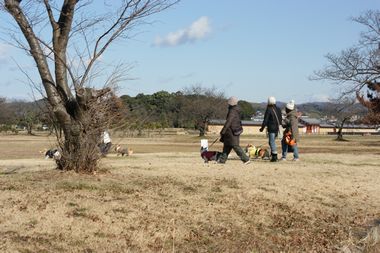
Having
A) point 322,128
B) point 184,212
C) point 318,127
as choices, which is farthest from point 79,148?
point 322,128

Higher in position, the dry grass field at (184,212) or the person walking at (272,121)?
the person walking at (272,121)

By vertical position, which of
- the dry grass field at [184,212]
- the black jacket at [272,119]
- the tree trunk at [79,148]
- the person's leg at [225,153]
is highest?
the black jacket at [272,119]

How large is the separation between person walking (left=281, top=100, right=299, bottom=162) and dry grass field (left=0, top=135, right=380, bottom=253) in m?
3.42

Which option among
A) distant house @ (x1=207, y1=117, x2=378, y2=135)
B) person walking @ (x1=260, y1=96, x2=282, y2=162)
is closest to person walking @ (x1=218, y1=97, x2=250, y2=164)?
person walking @ (x1=260, y1=96, x2=282, y2=162)

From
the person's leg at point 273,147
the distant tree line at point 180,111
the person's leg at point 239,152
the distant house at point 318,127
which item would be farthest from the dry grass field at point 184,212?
the distant house at point 318,127

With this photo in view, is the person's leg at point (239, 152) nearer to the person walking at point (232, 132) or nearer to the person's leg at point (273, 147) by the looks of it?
the person walking at point (232, 132)

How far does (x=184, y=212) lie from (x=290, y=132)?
7.44 metres

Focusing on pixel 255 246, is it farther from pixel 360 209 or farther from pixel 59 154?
pixel 59 154

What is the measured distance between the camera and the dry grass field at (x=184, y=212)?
6.35 m

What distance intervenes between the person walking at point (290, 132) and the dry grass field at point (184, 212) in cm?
342

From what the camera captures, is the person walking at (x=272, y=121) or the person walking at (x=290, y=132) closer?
the person walking at (x=272, y=121)

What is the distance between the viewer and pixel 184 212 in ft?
24.9

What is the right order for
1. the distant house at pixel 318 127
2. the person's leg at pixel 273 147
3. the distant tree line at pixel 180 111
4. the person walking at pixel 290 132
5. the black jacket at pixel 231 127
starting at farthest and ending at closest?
the distant house at pixel 318 127 → the distant tree line at pixel 180 111 → the person walking at pixel 290 132 → the person's leg at pixel 273 147 → the black jacket at pixel 231 127

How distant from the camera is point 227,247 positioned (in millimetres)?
6727
